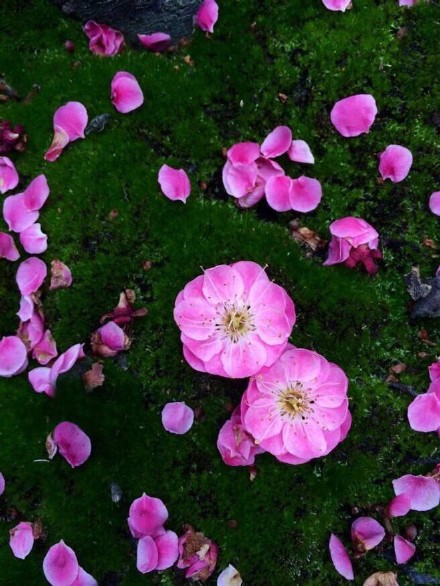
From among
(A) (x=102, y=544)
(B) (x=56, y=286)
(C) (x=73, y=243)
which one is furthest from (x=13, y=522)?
(C) (x=73, y=243)

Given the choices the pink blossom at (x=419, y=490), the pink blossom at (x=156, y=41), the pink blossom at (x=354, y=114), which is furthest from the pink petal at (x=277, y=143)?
the pink blossom at (x=419, y=490)

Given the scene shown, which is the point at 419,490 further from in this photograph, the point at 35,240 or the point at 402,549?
the point at 35,240

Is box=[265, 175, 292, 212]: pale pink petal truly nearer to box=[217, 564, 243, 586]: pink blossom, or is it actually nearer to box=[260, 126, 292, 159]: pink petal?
box=[260, 126, 292, 159]: pink petal

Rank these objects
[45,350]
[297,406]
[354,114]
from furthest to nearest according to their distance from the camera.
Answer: [354,114] < [45,350] < [297,406]

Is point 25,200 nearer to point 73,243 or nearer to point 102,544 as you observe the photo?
point 73,243

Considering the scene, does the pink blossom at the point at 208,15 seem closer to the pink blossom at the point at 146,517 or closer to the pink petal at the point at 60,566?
the pink blossom at the point at 146,517

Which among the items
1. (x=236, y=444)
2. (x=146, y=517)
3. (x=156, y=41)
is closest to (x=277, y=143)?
(x=156, y=41)
